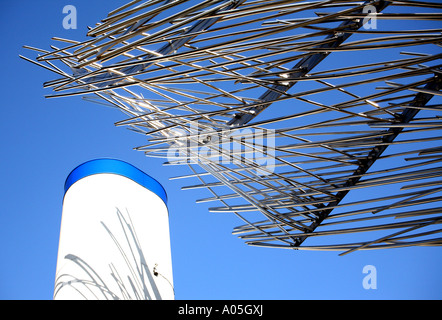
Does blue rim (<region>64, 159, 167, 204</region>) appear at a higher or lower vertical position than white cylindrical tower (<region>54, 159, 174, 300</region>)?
higher

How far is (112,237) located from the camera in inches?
361

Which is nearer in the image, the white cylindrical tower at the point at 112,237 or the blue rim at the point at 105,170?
the white cylindrical tower at the point at 112,237

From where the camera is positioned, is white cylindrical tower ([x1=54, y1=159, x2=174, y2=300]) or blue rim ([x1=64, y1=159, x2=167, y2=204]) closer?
white cylindrical tower ([x1=54, y1=159, x2=174, y2=300])

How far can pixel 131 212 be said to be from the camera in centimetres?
981

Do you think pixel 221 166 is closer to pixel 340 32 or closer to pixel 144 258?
pixel 144 258

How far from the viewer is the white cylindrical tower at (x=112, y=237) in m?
8.63

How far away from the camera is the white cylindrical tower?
863 centimetres

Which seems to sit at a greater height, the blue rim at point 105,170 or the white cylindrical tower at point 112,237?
the blue rim at point 105,170

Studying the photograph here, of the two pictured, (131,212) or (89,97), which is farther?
(131,212)

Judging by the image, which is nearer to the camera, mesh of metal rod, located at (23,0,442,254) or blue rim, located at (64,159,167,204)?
mesh of metal rod, located at (23,0,442,254)

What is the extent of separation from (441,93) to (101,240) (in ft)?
20.9

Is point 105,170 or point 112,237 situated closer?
point 112,237

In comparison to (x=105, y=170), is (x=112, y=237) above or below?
Result: below
